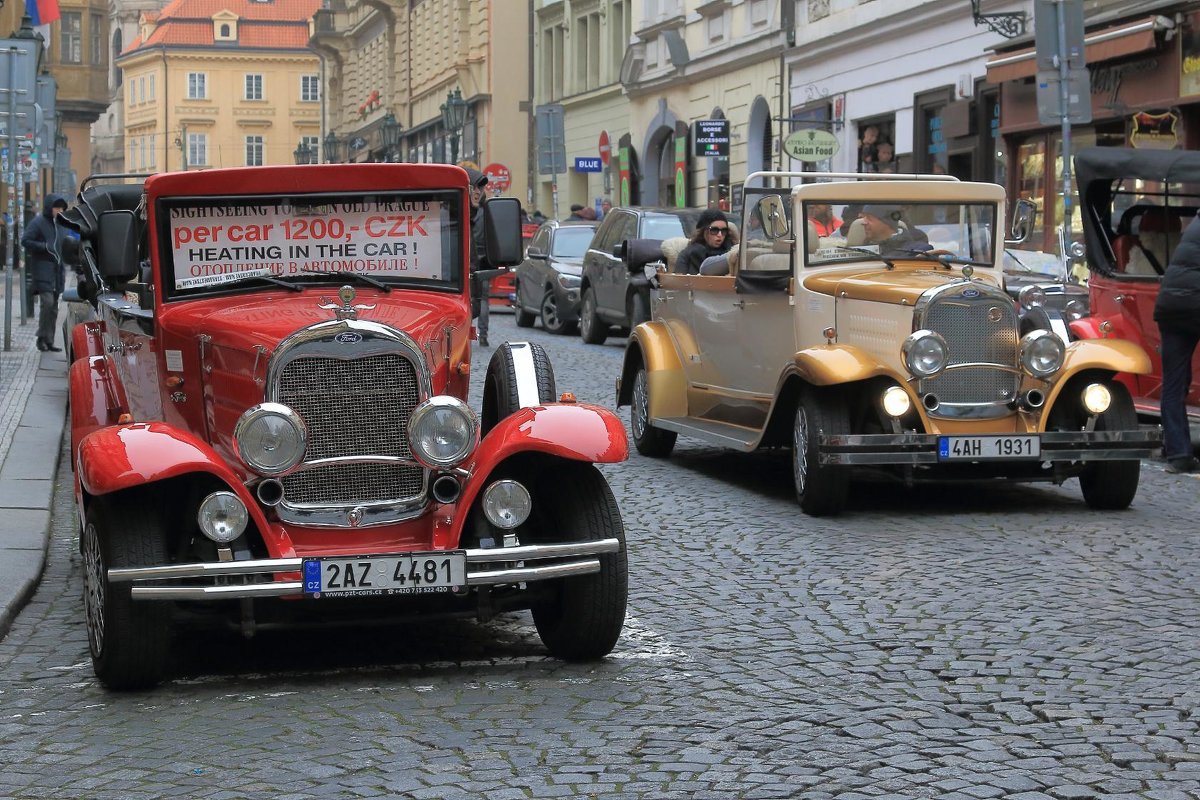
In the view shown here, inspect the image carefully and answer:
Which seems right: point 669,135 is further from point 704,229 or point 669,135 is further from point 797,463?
point 797,463

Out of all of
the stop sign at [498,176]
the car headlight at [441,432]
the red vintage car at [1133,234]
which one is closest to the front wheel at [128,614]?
the car headlight at [441,432]

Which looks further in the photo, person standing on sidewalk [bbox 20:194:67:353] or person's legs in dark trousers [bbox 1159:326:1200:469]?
person standing on sidewalk [bbox 20:194:67:353]

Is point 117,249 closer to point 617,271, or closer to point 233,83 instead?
point 617,271

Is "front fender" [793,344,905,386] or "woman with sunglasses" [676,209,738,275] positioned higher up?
"woman with sunglasses" [676,209,738,275]

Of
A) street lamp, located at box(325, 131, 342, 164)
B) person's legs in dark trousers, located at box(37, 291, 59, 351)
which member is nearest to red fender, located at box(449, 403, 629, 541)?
person's legs in dark trousers, located at box(37, 291, 59, 351)

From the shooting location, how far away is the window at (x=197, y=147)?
382ft

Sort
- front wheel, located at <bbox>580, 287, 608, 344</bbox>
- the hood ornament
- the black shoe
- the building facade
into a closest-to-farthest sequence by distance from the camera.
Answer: the hood ornament < the black shoe < front wheel, located at <bbox>580, 287, 608, 344</bbox> < the building facade

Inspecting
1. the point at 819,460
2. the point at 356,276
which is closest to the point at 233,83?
the point at 819,460

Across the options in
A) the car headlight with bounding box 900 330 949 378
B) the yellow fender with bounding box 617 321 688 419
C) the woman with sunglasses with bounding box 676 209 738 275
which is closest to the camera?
the car headlight with bounding box 900 330 949 378

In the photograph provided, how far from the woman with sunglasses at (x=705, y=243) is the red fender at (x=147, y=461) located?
320 inches

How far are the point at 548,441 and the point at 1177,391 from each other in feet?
23.3

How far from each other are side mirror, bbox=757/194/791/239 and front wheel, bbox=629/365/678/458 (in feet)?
6.93

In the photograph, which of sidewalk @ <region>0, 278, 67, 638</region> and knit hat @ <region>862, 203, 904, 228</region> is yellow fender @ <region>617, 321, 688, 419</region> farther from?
sidewalk @ <region>0, 278, 67, 638</region>

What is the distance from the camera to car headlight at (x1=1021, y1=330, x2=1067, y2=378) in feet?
35.1
